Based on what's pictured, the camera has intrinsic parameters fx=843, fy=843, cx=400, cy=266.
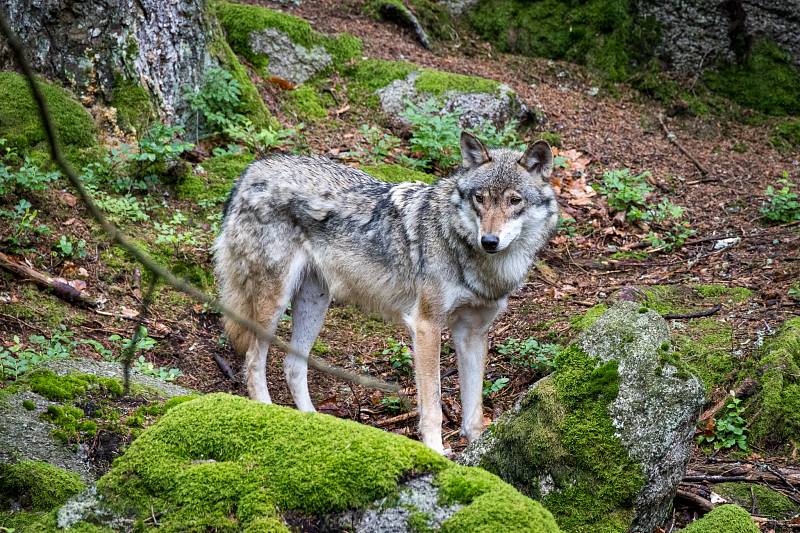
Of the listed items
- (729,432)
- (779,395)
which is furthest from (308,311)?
(779,395)

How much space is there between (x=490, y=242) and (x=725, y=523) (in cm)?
230

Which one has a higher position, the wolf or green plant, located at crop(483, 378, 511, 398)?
the wolf

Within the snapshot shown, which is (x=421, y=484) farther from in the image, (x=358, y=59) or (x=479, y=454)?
(x=358, y=59)

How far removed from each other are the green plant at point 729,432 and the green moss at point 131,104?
5814mm

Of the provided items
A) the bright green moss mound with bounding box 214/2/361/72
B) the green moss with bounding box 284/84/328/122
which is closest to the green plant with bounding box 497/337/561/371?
the green moss with bounding box 284/84/328/122

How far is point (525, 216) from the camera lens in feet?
18.6

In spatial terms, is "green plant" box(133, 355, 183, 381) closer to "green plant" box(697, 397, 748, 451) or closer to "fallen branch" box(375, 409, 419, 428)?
"fallen branch" box(375, 409, 419, 428)

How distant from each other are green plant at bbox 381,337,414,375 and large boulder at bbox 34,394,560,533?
3690mm

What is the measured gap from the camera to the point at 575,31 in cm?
1270

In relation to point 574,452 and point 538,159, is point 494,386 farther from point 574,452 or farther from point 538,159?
point 574,452

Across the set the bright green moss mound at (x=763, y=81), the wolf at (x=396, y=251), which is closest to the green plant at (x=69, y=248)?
the wolf at (x=396, y=251)

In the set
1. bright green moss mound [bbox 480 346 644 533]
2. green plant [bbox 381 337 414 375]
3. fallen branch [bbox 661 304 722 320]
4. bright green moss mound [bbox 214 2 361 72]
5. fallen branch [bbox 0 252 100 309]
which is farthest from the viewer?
bright green moss mound [bbox 214 2 361 72]

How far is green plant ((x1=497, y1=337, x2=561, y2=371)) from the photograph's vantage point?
6.23 metres

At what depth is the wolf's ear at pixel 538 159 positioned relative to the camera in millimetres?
5715
